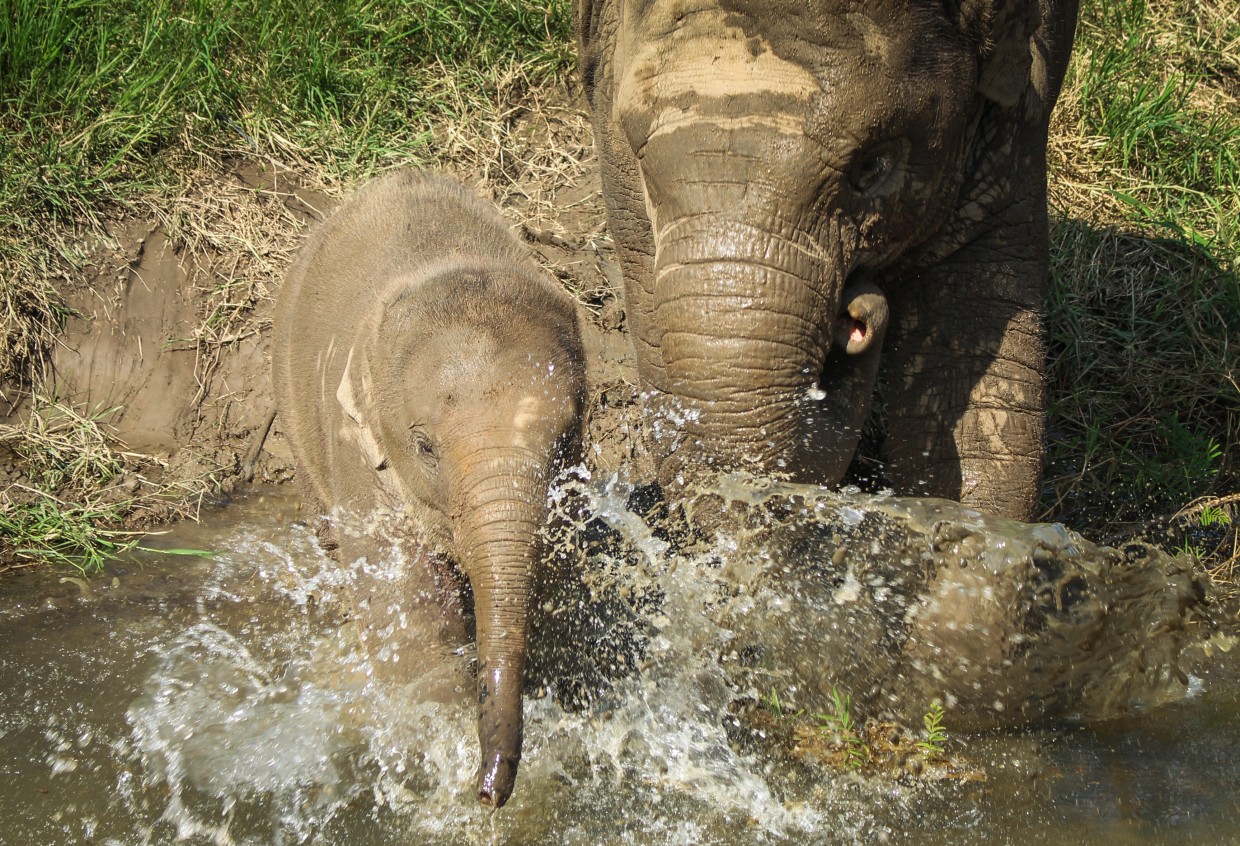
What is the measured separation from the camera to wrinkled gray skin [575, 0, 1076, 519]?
395 centimetres

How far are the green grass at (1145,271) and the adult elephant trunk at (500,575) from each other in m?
2.59

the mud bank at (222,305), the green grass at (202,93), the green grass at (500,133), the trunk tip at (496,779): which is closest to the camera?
the trunk tip at (496,779)

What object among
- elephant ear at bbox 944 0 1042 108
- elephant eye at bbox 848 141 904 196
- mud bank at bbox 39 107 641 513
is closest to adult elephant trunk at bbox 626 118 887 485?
elephant eye at bbox 848 141 904 196

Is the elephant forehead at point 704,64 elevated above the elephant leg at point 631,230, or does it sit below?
above

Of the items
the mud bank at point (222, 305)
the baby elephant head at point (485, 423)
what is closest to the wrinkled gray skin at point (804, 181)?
the baby elephant head at point (485, 423)

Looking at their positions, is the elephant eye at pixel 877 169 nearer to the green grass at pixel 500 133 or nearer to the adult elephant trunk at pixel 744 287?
the adult elephant trunk at pixel 744 287

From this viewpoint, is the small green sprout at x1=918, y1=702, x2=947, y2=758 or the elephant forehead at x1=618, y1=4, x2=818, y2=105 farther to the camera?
the small green sprout at x1=918, y1=702, x2=947, y2=758

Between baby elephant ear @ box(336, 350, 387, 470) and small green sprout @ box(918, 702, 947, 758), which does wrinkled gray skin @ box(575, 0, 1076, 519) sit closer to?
small green sprout @ box(918, 702, 947, 758)

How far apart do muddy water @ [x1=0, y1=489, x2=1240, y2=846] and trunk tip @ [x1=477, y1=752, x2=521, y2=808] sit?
533 mm

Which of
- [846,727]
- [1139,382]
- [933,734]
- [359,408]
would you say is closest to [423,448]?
[359,408]

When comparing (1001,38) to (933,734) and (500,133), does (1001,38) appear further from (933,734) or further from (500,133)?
(500,133)

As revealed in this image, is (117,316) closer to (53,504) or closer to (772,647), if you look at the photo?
(53,504)

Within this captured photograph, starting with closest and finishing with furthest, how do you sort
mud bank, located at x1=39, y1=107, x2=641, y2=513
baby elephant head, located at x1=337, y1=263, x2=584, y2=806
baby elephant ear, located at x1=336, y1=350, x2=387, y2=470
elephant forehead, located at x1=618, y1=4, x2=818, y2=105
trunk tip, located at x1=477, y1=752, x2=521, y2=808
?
trunk tip, located at x1=477, y1=752, x2=521, y2=808 → baby elephant head, located at x1=337, y1=263, x2=584, y2=806 → elephant forehead, located at x1=618, y1=4, x2=818, y2=105 → baby elephant ear, located at x1=336, y1=350, x2=387, y2=470 → mud bank, located at x1=39, y1=107, x2=641, y2=513

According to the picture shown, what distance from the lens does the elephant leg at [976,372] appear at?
4.78 m
